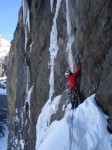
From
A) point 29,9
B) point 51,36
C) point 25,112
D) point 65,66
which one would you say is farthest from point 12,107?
point 65,66

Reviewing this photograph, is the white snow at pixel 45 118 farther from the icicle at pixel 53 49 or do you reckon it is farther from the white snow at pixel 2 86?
the white snow at pixel 2 86

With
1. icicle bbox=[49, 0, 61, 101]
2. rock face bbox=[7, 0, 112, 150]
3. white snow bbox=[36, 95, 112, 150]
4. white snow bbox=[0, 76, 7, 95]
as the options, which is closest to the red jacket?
rock face bbox=[7, 0, 112, 150]

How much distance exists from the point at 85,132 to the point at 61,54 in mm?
6433

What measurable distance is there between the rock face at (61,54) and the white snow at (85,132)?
1.09 feet

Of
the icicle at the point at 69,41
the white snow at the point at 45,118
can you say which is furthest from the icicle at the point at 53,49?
the icicle at the point at 69,41

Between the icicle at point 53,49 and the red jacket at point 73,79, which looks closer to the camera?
the red jacket at point 73,79

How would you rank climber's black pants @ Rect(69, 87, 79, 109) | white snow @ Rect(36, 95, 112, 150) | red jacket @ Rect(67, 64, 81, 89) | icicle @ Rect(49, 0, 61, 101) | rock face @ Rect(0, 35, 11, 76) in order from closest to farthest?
white snow @ Rect(36, 95, 112, 150), climber's black pants @ Rect(69, 87, 79, 109), red jacket @ Rect(67, 64, 81, 89), icicle @ Rect(49, 0, 61, 101), rock face @ Rect(0, 35, 11, 76)

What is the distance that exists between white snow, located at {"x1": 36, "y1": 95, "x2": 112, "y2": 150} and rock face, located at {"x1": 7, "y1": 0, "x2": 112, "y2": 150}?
33cm

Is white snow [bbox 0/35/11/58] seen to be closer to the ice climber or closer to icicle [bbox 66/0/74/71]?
icicle [bbox 66/0/74/71]

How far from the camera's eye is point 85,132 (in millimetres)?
9875

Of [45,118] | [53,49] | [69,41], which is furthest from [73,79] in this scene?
[53,49]

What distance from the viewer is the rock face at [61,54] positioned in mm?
10352

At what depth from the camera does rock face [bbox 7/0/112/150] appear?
10352mm

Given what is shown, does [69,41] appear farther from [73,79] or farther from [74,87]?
[74,87]
